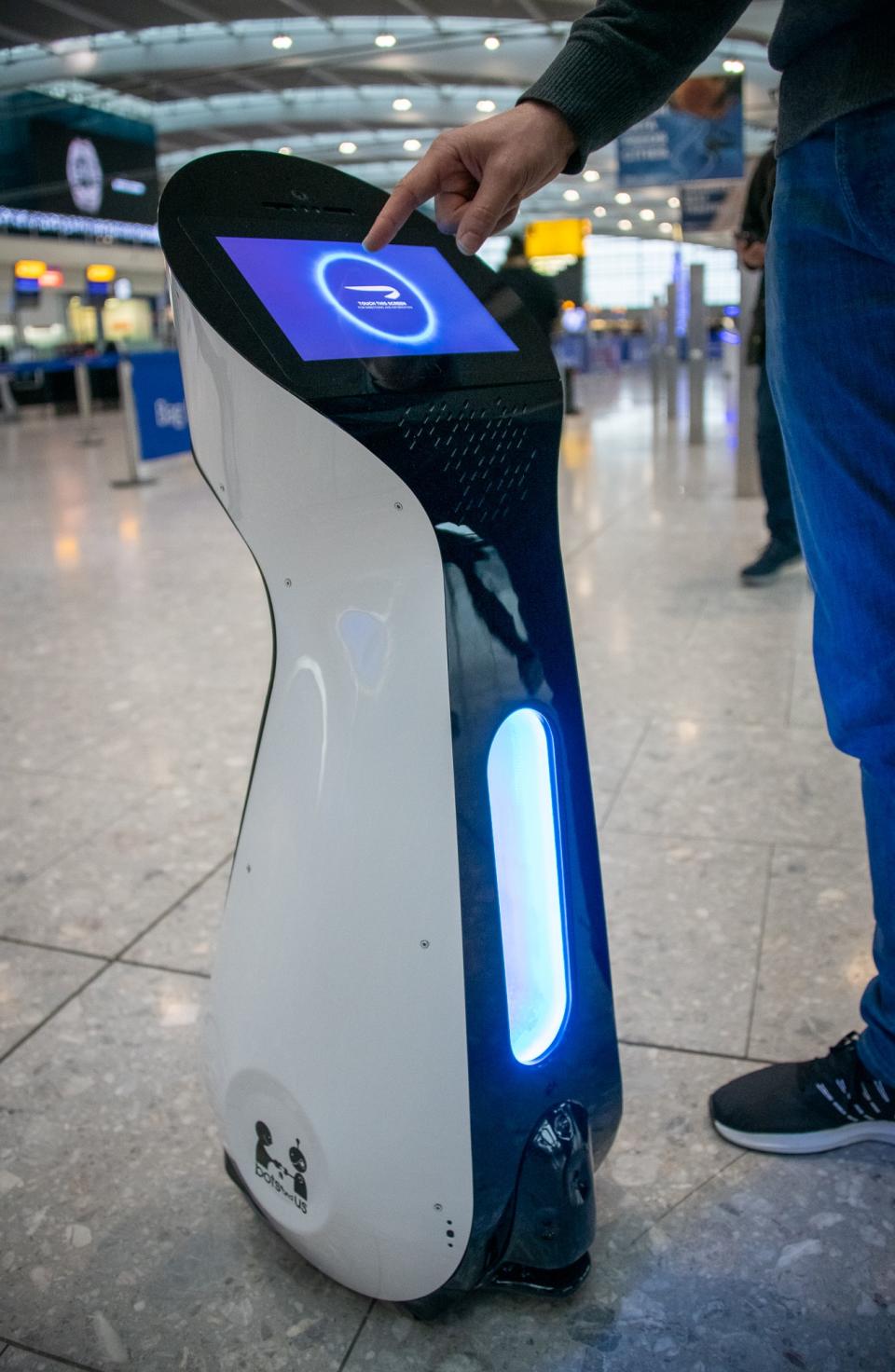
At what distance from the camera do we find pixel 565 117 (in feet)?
2.68

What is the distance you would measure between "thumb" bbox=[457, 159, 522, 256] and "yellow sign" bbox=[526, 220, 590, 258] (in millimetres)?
18145

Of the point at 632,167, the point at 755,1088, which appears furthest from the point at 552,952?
the point at 632,167

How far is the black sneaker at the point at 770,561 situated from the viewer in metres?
3.30

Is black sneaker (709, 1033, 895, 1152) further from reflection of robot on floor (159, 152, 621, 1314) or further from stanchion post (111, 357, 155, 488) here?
stanchion post (111, 357, 155, 488)

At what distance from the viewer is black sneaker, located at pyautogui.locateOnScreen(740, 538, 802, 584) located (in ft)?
10.8

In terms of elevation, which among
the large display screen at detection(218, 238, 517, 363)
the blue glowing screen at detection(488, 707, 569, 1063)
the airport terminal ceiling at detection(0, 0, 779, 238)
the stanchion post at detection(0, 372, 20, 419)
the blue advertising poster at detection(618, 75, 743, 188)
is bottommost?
the stanchion post at detection(0, 372, 20, 419)

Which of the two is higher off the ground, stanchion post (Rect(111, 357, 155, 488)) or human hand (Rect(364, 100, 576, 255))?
human hand (Rect(364, 100, 576, 255))

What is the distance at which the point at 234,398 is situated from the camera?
0.74 metres

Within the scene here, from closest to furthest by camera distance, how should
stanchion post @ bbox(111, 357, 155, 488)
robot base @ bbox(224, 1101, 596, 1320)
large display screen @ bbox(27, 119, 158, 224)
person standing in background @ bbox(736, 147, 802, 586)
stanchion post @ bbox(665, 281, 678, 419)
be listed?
robot base @ bbox(224, 1101, 596, 1320) → person standing in background @ bbox(736, 147, 802, 586) → stanchion post @ bbox(111, 357, 155, 488) → stanchion post @ bbox(665, 281, 678, 419) → large display screen @ bbox(27, 119, 158, 224)

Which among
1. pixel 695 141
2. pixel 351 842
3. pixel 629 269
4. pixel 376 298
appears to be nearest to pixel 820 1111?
pixel 351 842

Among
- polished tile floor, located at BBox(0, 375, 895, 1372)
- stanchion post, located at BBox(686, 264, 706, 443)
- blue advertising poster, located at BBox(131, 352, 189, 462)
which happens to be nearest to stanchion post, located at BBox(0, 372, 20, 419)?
blue advertising poster, located at BBox(131, 352, 189, 462)

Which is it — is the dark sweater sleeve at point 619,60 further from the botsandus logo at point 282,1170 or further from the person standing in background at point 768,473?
the person standing in background at point 768,473

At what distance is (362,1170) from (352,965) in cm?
16

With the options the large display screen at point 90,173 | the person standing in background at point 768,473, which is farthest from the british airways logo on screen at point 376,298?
the large display screen at point 90,173
